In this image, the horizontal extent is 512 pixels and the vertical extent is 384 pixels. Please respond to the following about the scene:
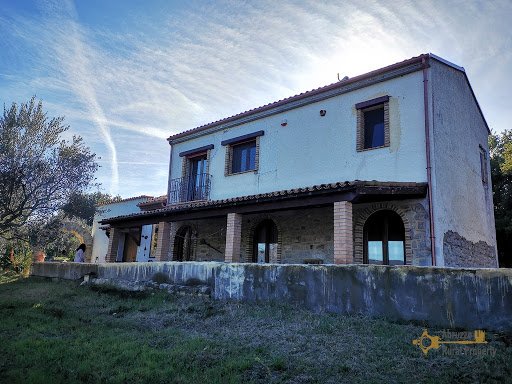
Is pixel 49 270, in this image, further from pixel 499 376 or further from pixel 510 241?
pixel 510 241

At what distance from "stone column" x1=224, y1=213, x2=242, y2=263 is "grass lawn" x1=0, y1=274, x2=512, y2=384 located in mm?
3061

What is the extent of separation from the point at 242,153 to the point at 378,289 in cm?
860

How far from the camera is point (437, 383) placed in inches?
157

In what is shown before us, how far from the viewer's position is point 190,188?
15.5 m

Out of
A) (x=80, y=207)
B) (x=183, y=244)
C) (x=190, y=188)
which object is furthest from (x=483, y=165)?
(x=80, y=207)

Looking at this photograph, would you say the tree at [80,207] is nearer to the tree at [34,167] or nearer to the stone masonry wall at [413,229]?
the tree at [34,167]

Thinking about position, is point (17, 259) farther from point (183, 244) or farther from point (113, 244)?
point (183, 244)

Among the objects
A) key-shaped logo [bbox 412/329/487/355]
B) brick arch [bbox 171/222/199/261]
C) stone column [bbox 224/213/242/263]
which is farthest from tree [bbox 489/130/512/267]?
key-shaped logo [bbox 412/329/487/355]

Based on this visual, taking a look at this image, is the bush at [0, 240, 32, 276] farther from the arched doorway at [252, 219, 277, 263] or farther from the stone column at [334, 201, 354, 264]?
the stone column at [334, 201, 354, 264]

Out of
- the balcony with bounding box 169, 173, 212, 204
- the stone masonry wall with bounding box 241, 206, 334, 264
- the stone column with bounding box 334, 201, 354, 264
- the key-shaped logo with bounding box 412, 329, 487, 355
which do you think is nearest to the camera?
the key-shaped logo with bounding box 412, 329, 487, 355

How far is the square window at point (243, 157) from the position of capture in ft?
45.1

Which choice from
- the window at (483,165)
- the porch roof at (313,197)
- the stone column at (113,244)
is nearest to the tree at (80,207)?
the stone column at (113,244)

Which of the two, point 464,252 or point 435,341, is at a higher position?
point 464,252

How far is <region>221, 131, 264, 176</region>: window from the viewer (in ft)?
44.5
